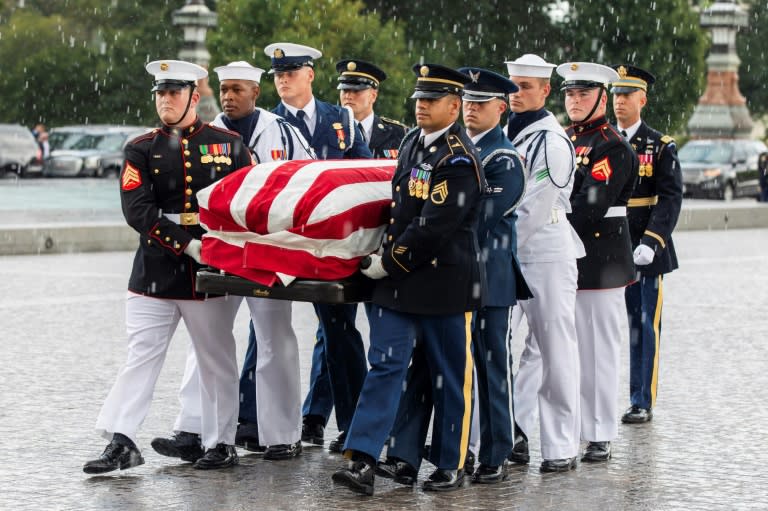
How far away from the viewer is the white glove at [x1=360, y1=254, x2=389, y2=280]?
6.73m

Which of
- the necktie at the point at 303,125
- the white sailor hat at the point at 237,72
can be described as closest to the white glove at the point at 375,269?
the white sailor hat at the point at 237,72

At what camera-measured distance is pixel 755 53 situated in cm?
6112

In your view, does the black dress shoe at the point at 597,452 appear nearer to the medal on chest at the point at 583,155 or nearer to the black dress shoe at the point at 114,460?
the medal on chest at the point at 583,155

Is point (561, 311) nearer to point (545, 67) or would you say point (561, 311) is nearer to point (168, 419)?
point (545, 67)

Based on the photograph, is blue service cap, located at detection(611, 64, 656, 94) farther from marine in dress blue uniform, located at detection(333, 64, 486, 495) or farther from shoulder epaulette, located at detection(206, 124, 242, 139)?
shoulder epaulette, located at detection(206, 124, 242, 139)

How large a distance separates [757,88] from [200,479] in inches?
2268

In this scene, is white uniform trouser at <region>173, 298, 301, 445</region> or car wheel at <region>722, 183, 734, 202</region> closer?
white uniform trouser at <region>173, 298, 301, 445</region>

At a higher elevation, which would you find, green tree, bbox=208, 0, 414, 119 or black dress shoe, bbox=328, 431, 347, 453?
green tree, bbox=208, 0, 414, 119

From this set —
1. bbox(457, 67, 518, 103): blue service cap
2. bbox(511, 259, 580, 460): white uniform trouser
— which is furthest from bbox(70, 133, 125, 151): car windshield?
bbox(457, 67, 518, 103): blue service cap

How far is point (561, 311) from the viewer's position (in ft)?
24.6

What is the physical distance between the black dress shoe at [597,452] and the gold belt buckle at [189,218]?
2.21 m

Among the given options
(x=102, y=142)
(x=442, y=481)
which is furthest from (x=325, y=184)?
(x=102, y=142)

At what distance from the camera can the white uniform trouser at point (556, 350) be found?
7.47m

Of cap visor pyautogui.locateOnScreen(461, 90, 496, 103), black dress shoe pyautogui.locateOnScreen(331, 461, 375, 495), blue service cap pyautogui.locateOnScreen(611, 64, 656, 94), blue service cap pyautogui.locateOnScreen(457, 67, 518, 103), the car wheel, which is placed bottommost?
the car wheel
